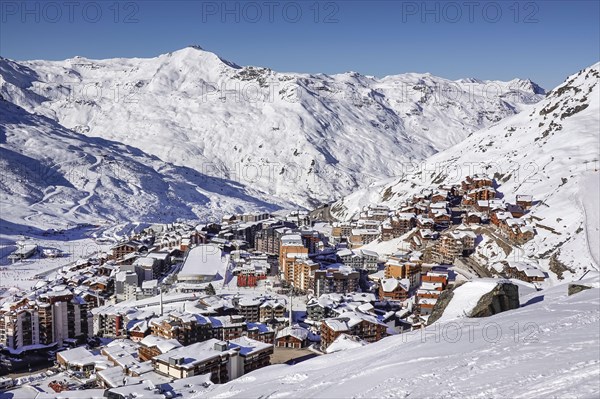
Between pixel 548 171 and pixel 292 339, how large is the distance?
42636 mm

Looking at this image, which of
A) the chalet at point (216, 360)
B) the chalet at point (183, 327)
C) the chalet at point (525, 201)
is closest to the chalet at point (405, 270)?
the chalet at point (525, 201)

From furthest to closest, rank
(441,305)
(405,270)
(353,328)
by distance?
(405,270) < (353,328) < (441,305)

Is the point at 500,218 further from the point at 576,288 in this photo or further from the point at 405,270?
the point at 576,288

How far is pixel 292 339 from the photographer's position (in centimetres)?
3672

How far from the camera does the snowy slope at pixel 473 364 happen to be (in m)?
11.7

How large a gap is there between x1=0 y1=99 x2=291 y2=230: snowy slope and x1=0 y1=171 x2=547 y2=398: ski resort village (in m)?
30.5

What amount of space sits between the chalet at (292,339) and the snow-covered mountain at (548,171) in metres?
21.3

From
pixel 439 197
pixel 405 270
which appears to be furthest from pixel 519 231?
pixel 439 197

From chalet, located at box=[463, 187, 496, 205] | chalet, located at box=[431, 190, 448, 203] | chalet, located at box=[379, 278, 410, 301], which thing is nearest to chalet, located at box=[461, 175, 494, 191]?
chalet, located at box=[463, 187, 496, 205]

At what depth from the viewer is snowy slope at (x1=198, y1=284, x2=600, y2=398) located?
38.4 feet

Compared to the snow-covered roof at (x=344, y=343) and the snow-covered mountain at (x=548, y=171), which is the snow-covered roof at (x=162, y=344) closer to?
the snow-covered roof at (x=344, y=343)

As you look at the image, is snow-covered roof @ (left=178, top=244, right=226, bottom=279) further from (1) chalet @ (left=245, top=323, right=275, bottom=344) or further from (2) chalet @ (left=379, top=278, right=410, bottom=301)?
(2) chalet @ (left=379, top=278, right=410, bottom=301)

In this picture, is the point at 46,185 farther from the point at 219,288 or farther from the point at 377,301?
the point at 377,301

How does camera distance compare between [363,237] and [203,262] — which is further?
[363,237]
